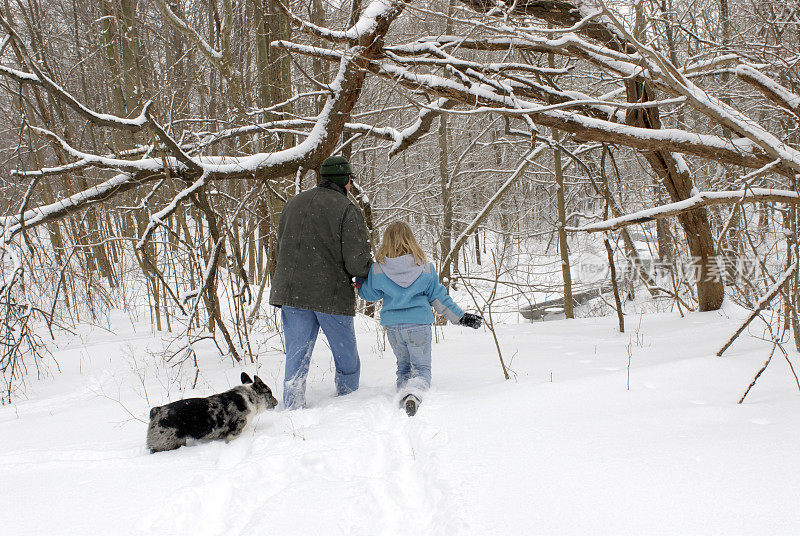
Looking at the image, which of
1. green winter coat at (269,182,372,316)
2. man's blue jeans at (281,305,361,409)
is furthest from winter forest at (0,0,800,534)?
green winter coat at (269,182,372,316)

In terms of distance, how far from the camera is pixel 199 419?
334cm

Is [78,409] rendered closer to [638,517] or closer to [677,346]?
[638,517]

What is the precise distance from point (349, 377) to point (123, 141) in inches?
391

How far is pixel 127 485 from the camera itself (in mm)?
2697

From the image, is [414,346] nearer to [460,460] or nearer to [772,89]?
[460,460]

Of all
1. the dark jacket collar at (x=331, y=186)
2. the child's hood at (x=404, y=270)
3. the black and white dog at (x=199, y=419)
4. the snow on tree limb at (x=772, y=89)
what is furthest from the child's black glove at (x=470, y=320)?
the snow on tree limb at (x=772, y=89)

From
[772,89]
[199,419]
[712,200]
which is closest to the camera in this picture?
[199,419]

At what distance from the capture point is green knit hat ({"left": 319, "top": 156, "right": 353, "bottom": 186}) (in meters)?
4.22

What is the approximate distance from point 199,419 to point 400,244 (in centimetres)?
191

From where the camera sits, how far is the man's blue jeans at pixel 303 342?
405 centimetres

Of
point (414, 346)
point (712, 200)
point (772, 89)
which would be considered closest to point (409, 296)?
point (414, 346)

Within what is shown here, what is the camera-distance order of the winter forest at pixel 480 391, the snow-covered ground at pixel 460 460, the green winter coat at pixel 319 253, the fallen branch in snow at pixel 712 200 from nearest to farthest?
the snow-covered ground at pixel 460 460, the winter forest at pixel 480 391, the fallen branch in snow at pixel 712 200, the green winter coat at pixel 319 253

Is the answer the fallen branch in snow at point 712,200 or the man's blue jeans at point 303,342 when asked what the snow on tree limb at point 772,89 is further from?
the man's blue jeans at point 303,342

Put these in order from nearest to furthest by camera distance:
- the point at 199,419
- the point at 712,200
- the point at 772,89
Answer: the point at 199,419, the point at 712,200, the point at 772,89
